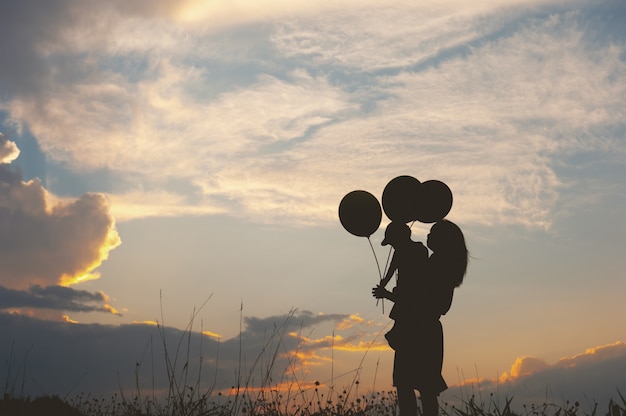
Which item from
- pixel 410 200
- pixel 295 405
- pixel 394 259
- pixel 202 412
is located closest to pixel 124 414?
pixel 202 412

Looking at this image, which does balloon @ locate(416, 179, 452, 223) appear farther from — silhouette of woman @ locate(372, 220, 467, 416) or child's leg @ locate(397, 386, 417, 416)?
child's leg @ locate(397, 386, 417, 416)

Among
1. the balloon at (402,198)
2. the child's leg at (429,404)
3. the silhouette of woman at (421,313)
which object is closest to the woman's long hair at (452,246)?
the silhouette of woman at (421,313)

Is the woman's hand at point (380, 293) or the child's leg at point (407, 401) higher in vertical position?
the woman's hand at point (380, 293)

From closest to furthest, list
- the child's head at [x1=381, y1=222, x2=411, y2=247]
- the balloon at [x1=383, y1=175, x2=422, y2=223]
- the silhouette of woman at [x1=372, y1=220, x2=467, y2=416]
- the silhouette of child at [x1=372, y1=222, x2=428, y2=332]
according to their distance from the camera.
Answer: the silhouette of woman at [x1=372, y1=220, x2=467, y2=416] < the silhouette of child at [x1=372, y1=222, x2=428, y2=332] < the child's head at [x1=381, y1=222, x2=411, y2=247] < the balloon at [x1=383, y1=175, x2=422, y2=223]

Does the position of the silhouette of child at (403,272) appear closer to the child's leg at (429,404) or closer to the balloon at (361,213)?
the balloon at (361,213)

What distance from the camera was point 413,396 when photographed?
8.01 m

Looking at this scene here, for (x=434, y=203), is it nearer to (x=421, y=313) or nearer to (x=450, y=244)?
(x=450, y=244)

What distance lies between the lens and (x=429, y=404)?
26.0 ft

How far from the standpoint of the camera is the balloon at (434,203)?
28.1 feet

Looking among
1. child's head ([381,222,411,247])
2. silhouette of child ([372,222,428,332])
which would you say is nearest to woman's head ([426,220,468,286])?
silhouette of child ([372,222,428,332])

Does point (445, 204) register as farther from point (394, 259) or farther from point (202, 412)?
point (202, 412)

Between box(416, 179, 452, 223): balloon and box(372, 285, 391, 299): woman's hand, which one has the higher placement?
box(416, 179, 452, 223): balloon

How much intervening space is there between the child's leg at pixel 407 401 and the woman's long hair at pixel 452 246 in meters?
1.42

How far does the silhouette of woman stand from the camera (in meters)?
7.98
